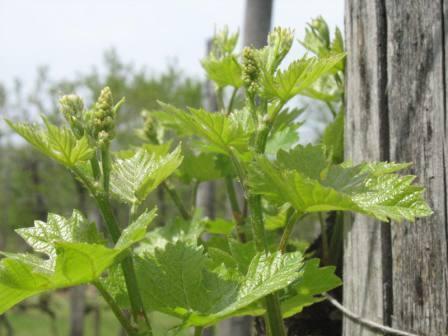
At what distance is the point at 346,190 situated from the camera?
101cm

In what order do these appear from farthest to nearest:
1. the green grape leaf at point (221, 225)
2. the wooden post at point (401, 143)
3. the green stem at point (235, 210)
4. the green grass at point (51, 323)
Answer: the green grass at point (51, 323) < the green grape leaf at point (221, 225) < the green stem at point (235, 210) < the wooden post at point (401, 143)

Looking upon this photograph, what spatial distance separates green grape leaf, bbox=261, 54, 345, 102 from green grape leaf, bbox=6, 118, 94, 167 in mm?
312

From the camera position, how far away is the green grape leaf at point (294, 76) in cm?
106

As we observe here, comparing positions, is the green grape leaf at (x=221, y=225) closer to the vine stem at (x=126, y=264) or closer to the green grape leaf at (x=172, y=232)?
the green grape leaf at (x=172, y=232)

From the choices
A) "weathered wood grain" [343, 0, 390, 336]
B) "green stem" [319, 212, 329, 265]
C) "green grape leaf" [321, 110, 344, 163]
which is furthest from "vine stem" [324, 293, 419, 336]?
"green grape leaf" [321, 110, 344, 163]

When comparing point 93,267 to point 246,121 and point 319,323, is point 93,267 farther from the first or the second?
point 319,323

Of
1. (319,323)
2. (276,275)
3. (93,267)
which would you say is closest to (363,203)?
(276,275)

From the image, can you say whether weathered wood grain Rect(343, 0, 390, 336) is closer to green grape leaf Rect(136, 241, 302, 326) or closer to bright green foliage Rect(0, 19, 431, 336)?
bright green foliage Rect(0, 19, 431, 336)

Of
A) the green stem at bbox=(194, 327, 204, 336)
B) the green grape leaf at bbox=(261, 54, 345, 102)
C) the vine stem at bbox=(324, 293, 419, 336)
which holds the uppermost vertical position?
Result: the green grape leaf at bbox=(261, 54, 345, 102)

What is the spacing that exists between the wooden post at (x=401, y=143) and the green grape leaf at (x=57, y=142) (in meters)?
0.59

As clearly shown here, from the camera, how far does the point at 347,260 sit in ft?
4.49

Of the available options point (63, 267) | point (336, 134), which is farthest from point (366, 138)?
point (63, 267)

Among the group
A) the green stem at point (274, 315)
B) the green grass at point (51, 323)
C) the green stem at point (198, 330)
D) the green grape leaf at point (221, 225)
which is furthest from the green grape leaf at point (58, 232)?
the green grass at point (51, 323)

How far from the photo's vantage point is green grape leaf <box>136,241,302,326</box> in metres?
0.94
